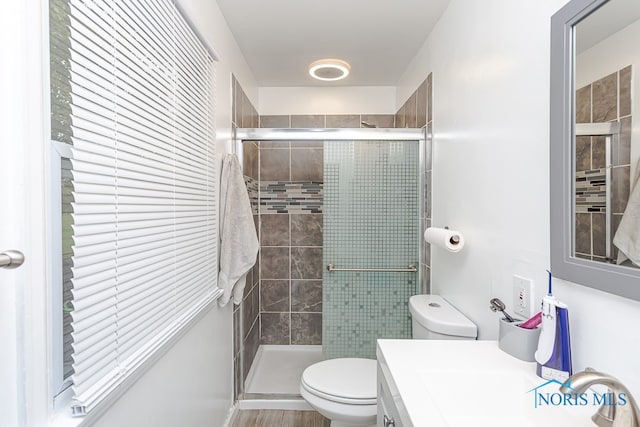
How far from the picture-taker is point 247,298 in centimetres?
256

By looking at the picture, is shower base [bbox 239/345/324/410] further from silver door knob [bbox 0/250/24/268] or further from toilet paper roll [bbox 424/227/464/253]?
silver door knob [bbox 0/250/24/268]

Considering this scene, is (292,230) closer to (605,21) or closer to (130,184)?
(130,184)

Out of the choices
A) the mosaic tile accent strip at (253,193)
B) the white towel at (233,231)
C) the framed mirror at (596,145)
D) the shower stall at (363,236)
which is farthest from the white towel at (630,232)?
the mosaic tile accent strip at (253,193)

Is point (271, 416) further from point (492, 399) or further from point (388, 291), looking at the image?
point (492, 399)

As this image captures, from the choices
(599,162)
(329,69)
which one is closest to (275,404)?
(599,162)

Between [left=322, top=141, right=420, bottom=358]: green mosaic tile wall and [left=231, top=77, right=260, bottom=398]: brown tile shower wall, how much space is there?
62 centimetres

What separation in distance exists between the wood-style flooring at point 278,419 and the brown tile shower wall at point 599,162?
1868 millimetres

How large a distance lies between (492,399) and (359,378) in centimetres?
99

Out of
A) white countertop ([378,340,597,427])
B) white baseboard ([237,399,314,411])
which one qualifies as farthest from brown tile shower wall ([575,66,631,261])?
white baseboard ([237,399,314,411])

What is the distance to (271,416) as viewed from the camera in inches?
85.7

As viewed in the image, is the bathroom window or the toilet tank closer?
the bathroom window

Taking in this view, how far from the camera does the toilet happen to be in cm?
146

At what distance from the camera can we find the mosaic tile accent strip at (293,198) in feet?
10.1

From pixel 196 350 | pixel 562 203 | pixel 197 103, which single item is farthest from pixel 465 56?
pixel 196 350
